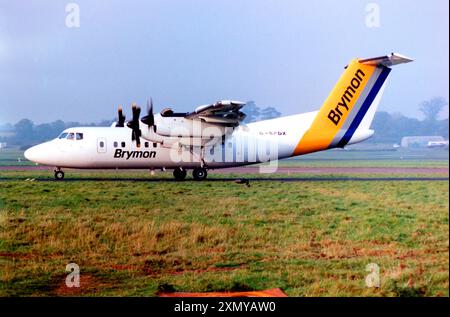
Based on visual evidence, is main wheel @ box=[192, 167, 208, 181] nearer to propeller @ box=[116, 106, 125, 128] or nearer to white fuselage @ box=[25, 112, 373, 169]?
white fuselage @ box=[25, 112, 373, 169]

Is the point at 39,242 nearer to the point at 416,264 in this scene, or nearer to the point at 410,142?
the point at 416,264

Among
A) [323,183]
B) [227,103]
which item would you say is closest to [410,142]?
[323,183]

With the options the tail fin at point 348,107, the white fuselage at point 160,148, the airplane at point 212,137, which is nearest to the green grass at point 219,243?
the airplane at point 212,137

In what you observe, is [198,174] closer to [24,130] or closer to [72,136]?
[72,136]

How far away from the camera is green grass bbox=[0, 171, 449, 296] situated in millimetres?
8070

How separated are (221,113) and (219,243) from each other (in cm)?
973

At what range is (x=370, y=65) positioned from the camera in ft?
62.4

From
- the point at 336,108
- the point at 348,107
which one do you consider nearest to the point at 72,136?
the point at 336,108

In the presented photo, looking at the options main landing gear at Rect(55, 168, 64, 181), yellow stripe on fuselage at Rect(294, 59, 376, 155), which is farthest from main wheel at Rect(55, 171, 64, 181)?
yellow stripe on fuselage at Rect(294, 59, 376, 155)

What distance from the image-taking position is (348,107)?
1997 centimetres

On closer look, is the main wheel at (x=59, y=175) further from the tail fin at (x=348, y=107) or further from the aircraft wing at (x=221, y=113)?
the tail fin at (x=348, y=107)

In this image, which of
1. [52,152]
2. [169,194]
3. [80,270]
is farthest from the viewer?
[52,152]

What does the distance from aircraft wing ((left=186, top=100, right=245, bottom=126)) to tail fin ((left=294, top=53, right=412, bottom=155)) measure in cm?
293
